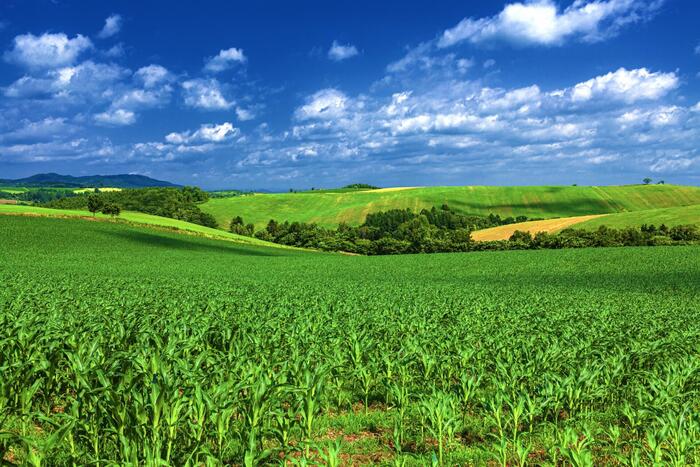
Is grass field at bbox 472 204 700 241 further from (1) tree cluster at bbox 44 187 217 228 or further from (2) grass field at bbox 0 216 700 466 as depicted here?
(1) tree cluster at bbox 44 187 217 228

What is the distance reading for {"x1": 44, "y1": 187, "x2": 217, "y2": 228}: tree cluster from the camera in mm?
157625

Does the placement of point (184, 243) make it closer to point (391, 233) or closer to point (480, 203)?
point (391, 233)

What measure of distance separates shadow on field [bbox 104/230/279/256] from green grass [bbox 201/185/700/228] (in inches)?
2622

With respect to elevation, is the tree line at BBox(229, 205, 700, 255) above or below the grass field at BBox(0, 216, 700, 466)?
below

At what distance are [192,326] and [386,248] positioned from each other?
10746 centimetres

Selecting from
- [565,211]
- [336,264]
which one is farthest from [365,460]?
[565,211]

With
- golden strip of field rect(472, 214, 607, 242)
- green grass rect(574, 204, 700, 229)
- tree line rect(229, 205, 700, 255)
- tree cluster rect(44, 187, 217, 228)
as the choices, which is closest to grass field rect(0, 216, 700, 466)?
tree line rect(229, 205, 700, 255)

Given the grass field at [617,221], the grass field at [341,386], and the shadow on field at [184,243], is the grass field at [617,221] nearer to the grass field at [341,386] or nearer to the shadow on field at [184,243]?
the shadow on field at [184,243]

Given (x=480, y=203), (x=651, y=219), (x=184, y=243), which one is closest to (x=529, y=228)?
(x=651, y=219)

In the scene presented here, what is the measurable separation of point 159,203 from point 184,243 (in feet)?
319

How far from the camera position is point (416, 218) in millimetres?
152875

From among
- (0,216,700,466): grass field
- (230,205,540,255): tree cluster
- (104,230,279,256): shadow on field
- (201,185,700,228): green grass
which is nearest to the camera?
(0,216,700,466): grass field

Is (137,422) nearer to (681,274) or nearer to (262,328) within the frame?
(262,328)

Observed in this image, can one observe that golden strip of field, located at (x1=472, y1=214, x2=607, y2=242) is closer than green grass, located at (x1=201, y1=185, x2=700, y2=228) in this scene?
Yes
